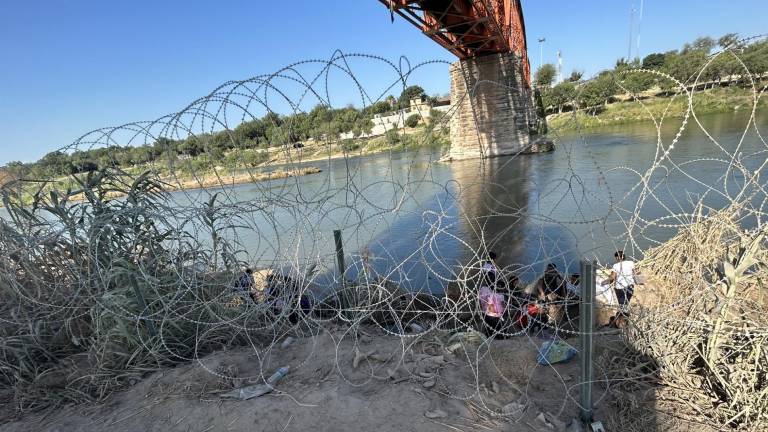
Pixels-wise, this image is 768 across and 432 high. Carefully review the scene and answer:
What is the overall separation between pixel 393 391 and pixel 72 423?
8.66 feet

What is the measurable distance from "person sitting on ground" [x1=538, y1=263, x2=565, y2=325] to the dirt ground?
161 cm

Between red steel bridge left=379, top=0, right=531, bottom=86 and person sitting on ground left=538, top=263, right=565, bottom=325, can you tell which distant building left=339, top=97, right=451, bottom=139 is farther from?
red steel bridge left=379, top=0, right=531, bottom=86

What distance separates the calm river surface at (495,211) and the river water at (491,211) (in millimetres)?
49

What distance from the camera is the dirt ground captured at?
9.65ft

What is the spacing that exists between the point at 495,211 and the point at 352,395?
8106 mm

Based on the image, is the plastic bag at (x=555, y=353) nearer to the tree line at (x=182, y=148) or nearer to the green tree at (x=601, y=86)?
the green tree at (x=601, y=86)

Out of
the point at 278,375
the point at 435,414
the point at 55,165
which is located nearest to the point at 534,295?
the point at 435,414

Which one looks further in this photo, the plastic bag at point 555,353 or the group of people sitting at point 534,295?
the group of people sitting at point 534,295

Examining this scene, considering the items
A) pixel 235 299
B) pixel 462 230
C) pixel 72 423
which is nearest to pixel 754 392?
pixel 235 299

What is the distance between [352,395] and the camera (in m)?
3.21

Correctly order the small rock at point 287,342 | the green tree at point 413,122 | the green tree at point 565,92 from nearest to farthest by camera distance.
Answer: the green tree at point 565,92, the small rock at point 287,342, the green tree at point 413,122

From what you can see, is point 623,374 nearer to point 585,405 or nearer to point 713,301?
point 585,405

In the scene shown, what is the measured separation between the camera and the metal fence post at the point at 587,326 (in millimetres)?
2590

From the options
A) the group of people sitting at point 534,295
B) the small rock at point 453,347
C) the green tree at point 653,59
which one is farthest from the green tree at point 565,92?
the green tree at point 653,59
